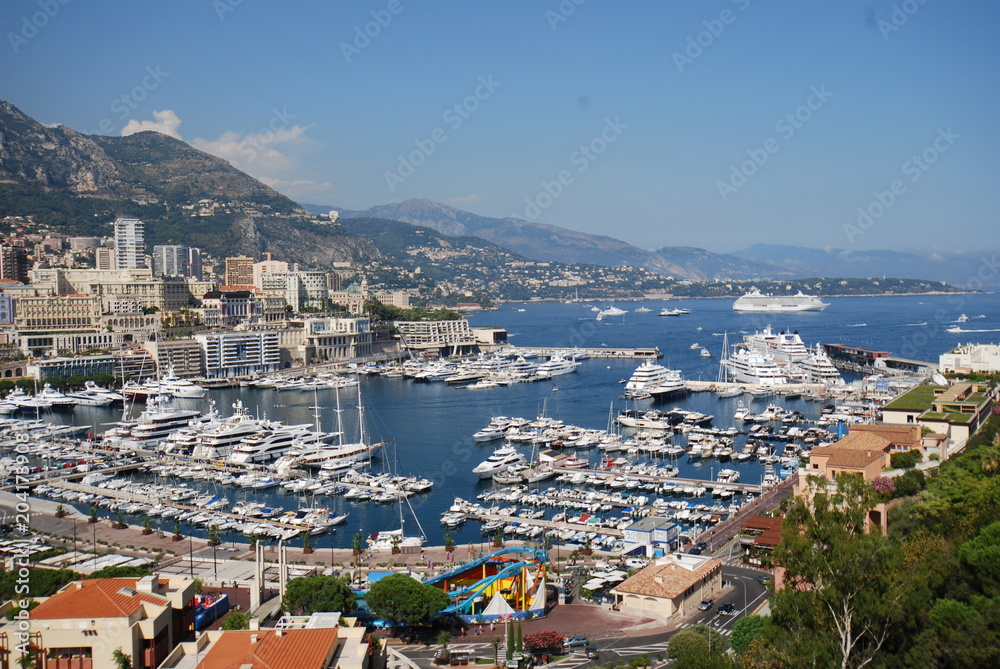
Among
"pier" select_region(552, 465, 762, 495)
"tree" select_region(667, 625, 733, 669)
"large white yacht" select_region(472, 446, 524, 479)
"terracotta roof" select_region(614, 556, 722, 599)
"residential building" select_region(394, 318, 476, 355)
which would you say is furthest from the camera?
"residential building" select_region(394, 318, 476, 355)

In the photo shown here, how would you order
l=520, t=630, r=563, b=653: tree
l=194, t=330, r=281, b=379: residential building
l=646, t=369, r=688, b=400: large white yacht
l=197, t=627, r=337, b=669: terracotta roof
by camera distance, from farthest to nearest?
l=194, t=330, r=281, b=379: residential building
l=646, t=369, r=688, b=400: large white yacht
l=520, t=630, r=563, b=653: tree
l=197, t=627, r=337, b=669: terracotta roof

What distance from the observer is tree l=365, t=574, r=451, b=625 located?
10.7 meters

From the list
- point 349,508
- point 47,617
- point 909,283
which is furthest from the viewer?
point 909,283

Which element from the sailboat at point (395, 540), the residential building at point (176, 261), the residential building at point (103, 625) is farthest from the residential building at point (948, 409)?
the residential building at point (176, 261)

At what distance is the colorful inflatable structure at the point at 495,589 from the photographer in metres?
11.4

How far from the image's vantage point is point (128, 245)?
63969mm

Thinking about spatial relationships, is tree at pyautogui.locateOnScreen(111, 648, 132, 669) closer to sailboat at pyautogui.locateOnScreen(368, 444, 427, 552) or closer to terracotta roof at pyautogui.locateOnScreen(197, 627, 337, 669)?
terracotta roof at pyautogui.locateOnScreen(197, 627, 337, 669)

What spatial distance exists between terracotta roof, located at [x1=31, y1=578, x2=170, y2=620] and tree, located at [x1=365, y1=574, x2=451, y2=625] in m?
2.48

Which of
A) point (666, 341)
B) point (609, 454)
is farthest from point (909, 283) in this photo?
point (609, 454)

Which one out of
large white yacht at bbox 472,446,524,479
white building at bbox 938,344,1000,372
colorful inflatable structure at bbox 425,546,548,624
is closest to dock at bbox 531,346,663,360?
white building at bbox 938,344,1000,372

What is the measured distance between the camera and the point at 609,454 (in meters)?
23.8

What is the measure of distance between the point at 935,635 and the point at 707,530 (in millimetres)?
8181

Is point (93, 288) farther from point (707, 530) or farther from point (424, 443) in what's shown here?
point (707, 530)

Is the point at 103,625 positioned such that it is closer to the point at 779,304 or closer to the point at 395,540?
the point at 395,540
